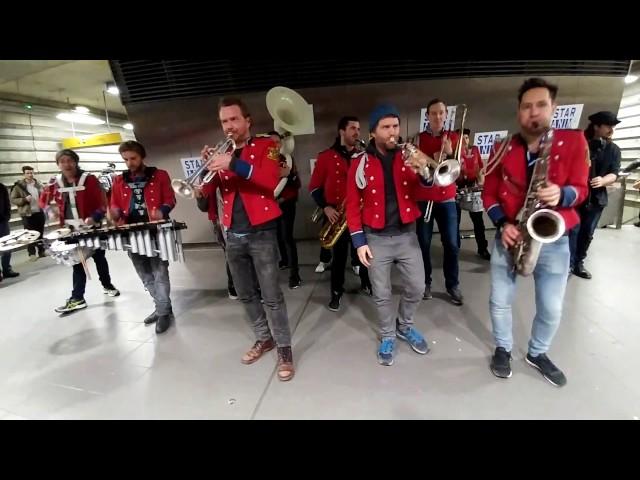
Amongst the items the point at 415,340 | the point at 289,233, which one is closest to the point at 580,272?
the point at 415,340

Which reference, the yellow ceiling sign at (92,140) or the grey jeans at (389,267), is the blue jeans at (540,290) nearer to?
the grey jeans at (389,267)

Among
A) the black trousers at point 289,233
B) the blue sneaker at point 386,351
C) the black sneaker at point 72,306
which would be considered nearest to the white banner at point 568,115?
the black trousers at point 289,233

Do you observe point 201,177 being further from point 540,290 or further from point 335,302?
point 540,290

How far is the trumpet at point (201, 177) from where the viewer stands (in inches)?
79.4

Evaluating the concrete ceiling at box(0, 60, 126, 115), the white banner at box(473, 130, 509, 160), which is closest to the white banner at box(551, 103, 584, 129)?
the white banner at box(473, 130, 509, 160)

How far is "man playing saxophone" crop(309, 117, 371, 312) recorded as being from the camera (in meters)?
3.19

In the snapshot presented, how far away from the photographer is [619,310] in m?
2.89

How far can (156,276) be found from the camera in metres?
3.08

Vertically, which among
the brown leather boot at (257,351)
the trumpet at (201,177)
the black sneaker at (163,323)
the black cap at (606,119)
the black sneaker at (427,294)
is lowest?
the black sneaker at (163,323)

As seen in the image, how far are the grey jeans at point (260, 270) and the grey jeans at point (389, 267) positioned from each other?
0.73 metres

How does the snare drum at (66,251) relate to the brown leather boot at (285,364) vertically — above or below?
above

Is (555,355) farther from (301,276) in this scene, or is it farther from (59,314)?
(59,314)

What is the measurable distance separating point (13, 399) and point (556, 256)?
3984 mm

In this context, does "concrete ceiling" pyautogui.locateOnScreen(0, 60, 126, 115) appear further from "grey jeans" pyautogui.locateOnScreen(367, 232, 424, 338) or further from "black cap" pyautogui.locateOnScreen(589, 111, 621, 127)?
"black cap" pyautogui.locateOnScreen(589, 111, 621, 127)
